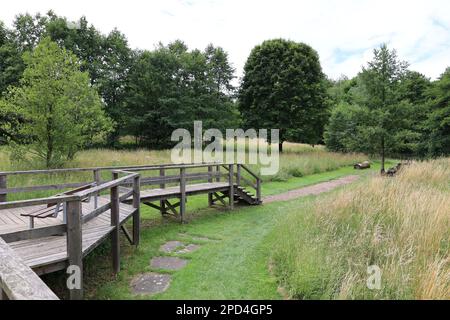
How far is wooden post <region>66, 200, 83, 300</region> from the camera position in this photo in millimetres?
3809

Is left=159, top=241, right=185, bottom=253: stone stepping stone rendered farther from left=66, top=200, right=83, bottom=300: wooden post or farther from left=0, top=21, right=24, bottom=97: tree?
left=0, top=21, right=24, bottom=97: tree

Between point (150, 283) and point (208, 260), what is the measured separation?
1213 mm

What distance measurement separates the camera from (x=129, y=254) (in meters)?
6.02

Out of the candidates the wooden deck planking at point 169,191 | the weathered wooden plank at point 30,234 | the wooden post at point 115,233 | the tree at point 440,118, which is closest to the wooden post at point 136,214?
the wooden deck planking at point 169,191

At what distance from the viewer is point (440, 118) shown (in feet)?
84.6

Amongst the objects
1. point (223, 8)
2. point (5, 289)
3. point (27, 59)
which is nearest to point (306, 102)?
point (223, 8)

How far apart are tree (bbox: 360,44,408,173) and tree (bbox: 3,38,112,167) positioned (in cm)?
1560

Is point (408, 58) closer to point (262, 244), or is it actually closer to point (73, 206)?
point (262, 244)

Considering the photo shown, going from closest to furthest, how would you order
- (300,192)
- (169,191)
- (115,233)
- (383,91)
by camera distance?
(115,233), (169,191), (300,192), (383,91)

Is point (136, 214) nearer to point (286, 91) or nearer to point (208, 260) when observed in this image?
point (208, 260)

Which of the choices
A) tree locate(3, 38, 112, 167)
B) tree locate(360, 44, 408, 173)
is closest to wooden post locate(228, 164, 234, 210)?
tree locate(3, 38, 112, 167)

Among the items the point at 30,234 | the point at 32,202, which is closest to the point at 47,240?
the point at 30,234

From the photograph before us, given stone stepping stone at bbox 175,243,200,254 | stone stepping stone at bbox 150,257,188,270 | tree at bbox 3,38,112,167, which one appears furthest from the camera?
tree at bbox 3,38,112,167

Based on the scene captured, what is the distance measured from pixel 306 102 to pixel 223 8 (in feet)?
49.7
